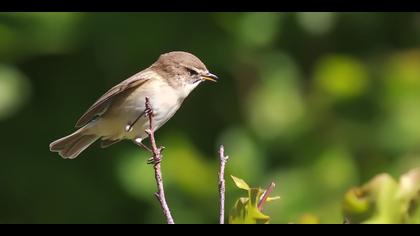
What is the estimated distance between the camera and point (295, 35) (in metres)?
5.50

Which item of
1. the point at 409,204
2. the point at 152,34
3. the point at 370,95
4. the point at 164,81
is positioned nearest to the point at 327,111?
the point at 370,95

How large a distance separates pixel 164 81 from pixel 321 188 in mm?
1879

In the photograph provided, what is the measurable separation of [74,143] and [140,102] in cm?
50

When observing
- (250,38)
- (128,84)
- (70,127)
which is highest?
(250,38)

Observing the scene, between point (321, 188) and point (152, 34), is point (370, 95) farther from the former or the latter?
point (152, 34)

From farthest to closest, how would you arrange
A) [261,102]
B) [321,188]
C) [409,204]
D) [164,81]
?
[261,102] → [321,188] → [164,81] → [409,204]

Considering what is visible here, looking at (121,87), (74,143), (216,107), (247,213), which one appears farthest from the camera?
(216,107)

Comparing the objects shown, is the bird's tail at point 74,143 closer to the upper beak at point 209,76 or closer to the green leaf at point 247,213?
the upper beak at point 209,76

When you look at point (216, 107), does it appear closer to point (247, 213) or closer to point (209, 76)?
point (209, 76)

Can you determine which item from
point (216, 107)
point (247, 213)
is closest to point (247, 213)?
point (247, 213)

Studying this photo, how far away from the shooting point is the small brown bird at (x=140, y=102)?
10.1ft

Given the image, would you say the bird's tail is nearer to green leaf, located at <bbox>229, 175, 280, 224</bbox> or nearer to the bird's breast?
the bird's breast

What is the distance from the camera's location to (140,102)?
3119 mm

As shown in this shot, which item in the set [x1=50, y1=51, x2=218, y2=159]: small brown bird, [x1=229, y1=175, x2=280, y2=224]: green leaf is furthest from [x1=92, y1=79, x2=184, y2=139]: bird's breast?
[x1=229, y1=175, x2=280, y2=224]: green leaf
